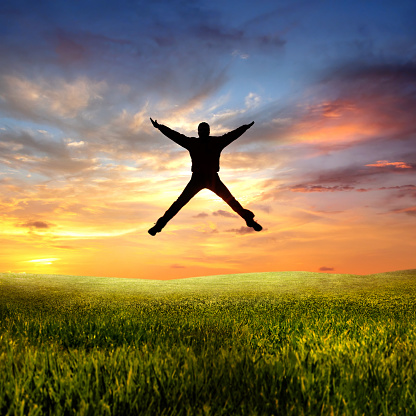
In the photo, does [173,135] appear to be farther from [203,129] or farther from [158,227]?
[158,227]

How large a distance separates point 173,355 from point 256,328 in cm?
279

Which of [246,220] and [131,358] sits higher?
[246,220]

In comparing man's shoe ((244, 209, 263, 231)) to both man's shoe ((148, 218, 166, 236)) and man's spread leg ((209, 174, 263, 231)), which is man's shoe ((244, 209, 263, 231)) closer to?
man's spread leg ((209, 174, 263, 231))

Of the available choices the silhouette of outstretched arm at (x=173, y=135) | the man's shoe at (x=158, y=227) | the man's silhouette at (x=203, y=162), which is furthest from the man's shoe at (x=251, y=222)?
the silhouette of outstretched arm at (x=173, y=135)

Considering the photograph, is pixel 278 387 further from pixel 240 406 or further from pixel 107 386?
pixel 107 386

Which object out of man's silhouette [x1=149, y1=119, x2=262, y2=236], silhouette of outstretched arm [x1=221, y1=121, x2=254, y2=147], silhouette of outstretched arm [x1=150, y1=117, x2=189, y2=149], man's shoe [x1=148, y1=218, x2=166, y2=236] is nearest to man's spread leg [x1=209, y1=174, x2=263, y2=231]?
man's silhouette [x1=149, y1=119, x2=262, y2=236]

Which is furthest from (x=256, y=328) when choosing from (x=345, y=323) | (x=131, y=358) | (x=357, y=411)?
(x=357, y=411)

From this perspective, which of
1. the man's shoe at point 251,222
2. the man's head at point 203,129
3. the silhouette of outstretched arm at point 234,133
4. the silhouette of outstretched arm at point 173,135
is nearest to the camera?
the man's head at point 203,129

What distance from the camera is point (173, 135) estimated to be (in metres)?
9.39

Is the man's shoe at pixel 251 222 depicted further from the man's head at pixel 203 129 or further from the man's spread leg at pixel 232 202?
the man's head at pixel 203 129

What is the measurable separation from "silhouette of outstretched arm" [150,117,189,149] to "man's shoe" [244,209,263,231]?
2.36m

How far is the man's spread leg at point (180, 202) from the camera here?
9094mm

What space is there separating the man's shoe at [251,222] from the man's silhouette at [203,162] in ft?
2.30

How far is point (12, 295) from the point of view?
722 inches
